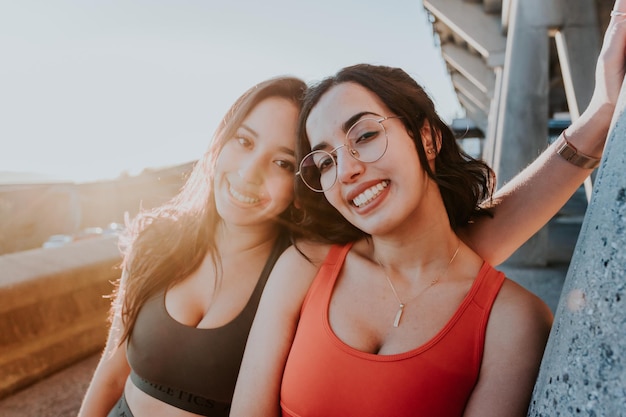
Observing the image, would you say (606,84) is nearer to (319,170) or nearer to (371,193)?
(371,193)

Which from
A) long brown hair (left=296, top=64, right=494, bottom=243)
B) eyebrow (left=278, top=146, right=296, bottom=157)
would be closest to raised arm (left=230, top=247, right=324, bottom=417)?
long brown hair (left=296, top=64, right=494, bottom=243)

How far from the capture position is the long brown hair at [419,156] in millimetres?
1885

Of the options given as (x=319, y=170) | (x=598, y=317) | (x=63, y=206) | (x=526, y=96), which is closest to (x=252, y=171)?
(x=319, y=170)

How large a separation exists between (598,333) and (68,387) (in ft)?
13.8

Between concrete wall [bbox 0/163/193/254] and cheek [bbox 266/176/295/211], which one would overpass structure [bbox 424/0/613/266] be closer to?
concrete wall [bbox 0/163/193/254]

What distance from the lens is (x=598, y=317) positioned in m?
0.72

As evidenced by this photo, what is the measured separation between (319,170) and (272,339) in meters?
0.73

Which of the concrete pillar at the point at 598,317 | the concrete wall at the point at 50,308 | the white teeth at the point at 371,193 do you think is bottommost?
the concrete wall at the point at 50,308

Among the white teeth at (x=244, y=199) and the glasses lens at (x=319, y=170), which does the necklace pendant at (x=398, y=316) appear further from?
the white teeth at (x=244, y=199)

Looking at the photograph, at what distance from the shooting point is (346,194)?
1.78m

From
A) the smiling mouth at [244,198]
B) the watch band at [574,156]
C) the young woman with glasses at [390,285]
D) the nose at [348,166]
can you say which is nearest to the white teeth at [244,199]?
the smiling mouth at [244,198]

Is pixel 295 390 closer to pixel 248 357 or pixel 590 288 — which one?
pixel 248 357

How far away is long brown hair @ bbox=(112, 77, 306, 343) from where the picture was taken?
2311 mm

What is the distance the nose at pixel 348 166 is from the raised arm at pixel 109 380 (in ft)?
4.87
